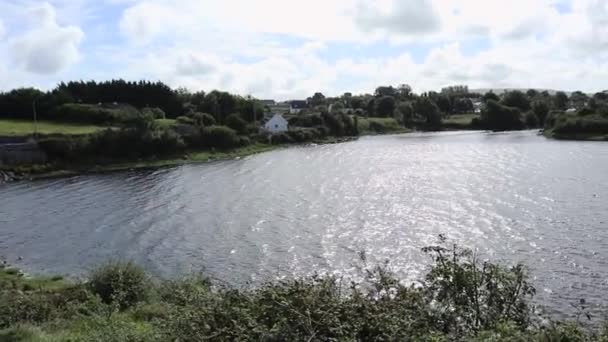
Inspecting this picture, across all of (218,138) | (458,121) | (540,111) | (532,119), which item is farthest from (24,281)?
(540,111)

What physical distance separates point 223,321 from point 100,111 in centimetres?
9592

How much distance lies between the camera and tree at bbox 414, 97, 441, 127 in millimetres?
171125

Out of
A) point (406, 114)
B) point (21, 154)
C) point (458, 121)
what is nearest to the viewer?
point (21, 154)

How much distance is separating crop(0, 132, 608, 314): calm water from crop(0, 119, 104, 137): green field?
17.6 metres

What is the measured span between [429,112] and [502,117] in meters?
22.8

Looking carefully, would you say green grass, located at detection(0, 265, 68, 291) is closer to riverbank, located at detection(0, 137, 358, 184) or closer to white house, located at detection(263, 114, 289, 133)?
riverbank, located at detection(0, 137, 358, 184)

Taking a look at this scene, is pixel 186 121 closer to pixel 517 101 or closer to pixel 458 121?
pixel 458 121

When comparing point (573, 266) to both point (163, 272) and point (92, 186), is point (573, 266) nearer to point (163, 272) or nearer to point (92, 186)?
point (163, 272)

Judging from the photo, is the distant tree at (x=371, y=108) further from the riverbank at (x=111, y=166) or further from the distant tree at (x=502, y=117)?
the riverbank at (x=111, y=166)

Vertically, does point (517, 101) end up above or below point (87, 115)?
above

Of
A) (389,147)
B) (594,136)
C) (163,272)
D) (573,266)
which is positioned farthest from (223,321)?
(594,136)

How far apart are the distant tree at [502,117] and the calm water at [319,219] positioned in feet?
306

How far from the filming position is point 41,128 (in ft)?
275

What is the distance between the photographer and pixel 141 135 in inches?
3236
